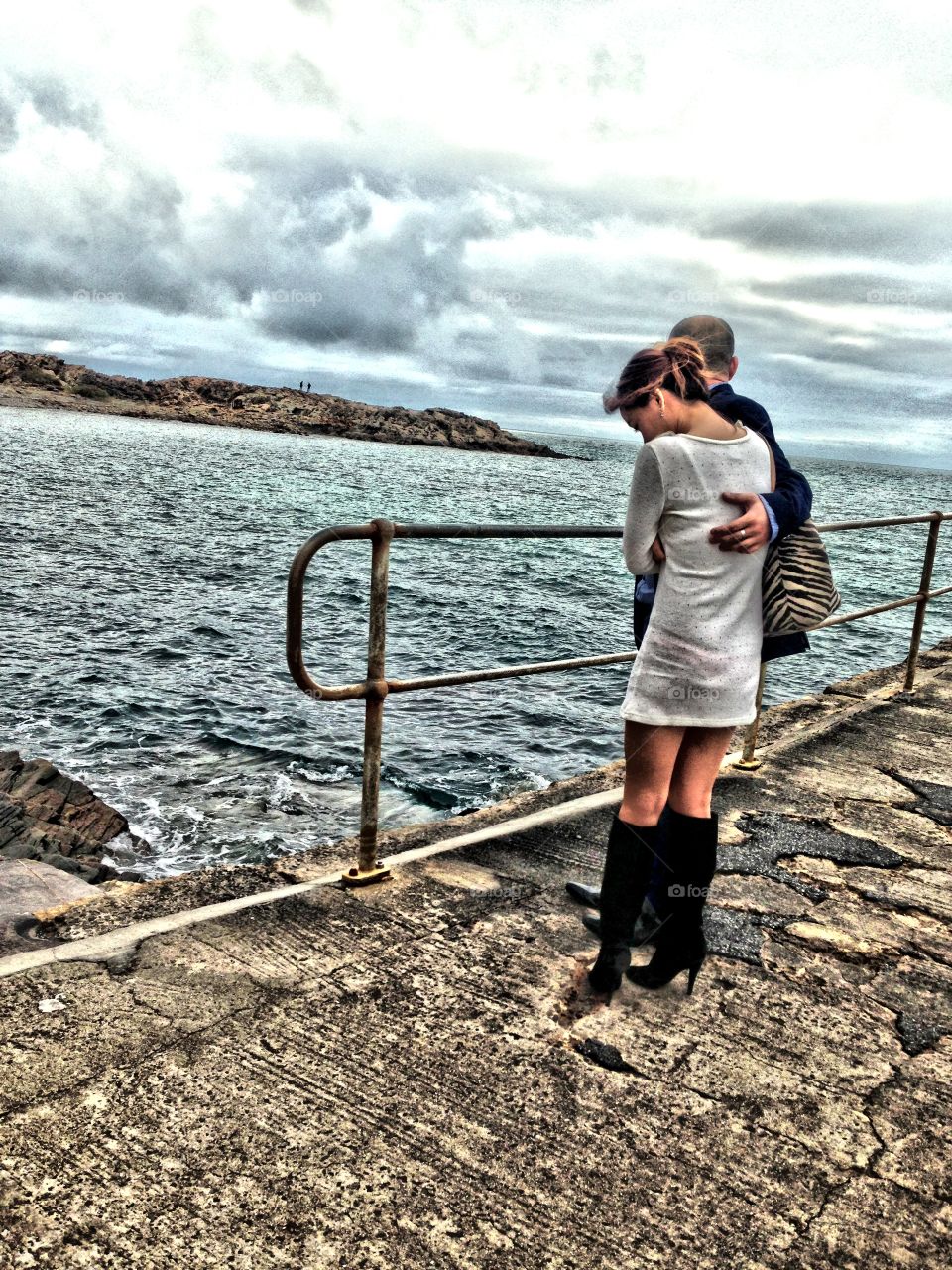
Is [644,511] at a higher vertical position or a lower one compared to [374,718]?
higher

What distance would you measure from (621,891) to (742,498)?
41.1 inches

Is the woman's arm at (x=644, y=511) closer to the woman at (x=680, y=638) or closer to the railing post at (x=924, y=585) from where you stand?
the woman at (x=680, y=638)

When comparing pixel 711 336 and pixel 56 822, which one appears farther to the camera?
pixel 56 822

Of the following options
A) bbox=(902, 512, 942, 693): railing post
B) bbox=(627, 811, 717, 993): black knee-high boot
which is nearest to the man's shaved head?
bbox=(627, 811, 717, 993): black knee-high boot

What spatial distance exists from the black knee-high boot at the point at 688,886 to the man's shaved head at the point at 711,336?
1132 mm

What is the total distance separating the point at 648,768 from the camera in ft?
7.48

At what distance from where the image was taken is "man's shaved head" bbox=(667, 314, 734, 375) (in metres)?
2.28

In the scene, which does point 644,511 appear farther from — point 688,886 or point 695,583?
point 688,886

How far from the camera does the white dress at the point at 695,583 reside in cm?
205

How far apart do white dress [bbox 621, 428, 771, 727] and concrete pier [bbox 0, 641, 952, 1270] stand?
86 cm

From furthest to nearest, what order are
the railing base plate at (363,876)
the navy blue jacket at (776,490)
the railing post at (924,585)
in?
the railing post at (924,585) → the railing base plate at (363,876) → the navy blue jacket at (776,490)

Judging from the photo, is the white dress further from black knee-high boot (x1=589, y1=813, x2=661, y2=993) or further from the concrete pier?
the concrete pier

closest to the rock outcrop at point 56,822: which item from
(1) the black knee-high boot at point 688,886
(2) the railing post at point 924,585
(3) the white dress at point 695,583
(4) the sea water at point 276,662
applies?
(4) the sea water at point 276,662

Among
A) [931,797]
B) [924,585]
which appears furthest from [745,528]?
[924,585]
